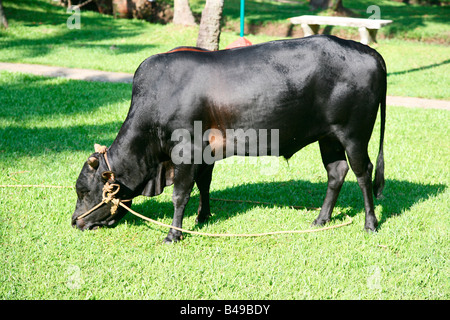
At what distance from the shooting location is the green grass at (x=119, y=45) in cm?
1302

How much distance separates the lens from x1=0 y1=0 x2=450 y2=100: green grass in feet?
42.7

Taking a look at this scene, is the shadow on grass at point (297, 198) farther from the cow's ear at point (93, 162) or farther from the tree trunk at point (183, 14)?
the tree trunk at point (183, 14)

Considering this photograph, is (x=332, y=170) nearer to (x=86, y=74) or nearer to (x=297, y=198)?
(x=297, y=198)

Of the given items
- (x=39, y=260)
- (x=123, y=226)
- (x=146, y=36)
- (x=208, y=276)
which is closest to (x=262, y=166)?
(x=123, y=226)

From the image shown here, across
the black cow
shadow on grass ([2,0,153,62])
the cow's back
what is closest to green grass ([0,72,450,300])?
the black cow

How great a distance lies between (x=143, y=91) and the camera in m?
4.69

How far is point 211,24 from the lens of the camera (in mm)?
12609

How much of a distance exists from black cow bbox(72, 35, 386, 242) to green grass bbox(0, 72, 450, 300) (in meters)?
0.44

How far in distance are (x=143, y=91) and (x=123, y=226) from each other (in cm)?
152

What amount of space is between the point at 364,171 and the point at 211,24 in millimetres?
8467

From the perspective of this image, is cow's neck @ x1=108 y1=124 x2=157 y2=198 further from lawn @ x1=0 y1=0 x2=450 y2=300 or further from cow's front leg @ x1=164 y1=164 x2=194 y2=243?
lawn @ x1=0 y1=0 x2=450 y2=300

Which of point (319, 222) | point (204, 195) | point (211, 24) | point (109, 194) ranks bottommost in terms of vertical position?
point (319, 222)

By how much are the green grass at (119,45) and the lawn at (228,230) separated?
321 centimetres

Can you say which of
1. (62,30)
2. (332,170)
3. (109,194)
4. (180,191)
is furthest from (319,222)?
(62,30)
